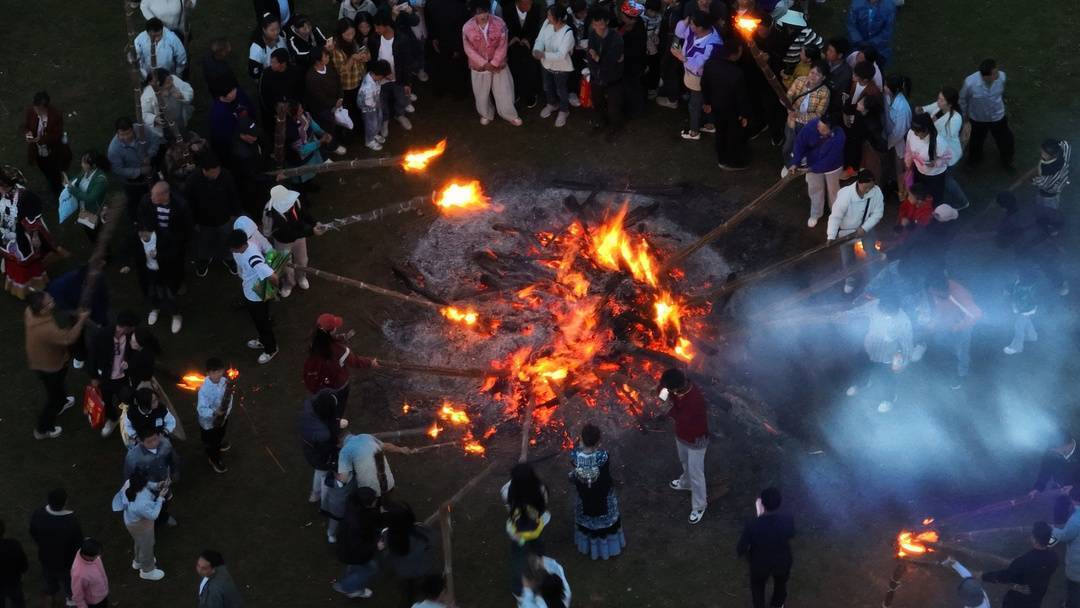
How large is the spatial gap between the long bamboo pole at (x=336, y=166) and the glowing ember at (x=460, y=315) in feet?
10.5

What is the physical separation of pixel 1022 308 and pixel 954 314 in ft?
3.05

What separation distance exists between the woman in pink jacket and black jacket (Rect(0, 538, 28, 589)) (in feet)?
34.0

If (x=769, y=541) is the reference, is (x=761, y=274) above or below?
below

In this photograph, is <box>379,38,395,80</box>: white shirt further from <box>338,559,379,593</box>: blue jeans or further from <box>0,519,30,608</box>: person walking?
<box>0,519,30,608</box>: person walking

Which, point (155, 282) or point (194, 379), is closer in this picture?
point (194, 379)

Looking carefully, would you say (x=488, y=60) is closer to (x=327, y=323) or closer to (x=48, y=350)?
(x=327, y=323)

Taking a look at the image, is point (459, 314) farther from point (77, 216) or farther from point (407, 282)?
point (77, 216)

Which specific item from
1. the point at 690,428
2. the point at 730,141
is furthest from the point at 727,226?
the point at 690,428

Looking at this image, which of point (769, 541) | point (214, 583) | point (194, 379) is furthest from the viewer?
point (194, 379)

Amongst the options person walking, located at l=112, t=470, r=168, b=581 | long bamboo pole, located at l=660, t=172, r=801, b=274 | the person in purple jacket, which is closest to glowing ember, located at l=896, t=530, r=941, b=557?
long bamboo pole, located at l=660, t=172, r=801, b=274

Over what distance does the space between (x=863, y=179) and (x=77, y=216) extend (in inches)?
455

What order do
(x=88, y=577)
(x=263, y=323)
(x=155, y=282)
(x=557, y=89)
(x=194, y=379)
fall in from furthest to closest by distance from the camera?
1. (x=557, y=89)
2. (x=155, y=282)
3. (x=263, y=323)
4. (x=194, y=379)
5. (x=88, y=577)

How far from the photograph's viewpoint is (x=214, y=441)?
640 inches

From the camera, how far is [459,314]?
1836 centimetres
